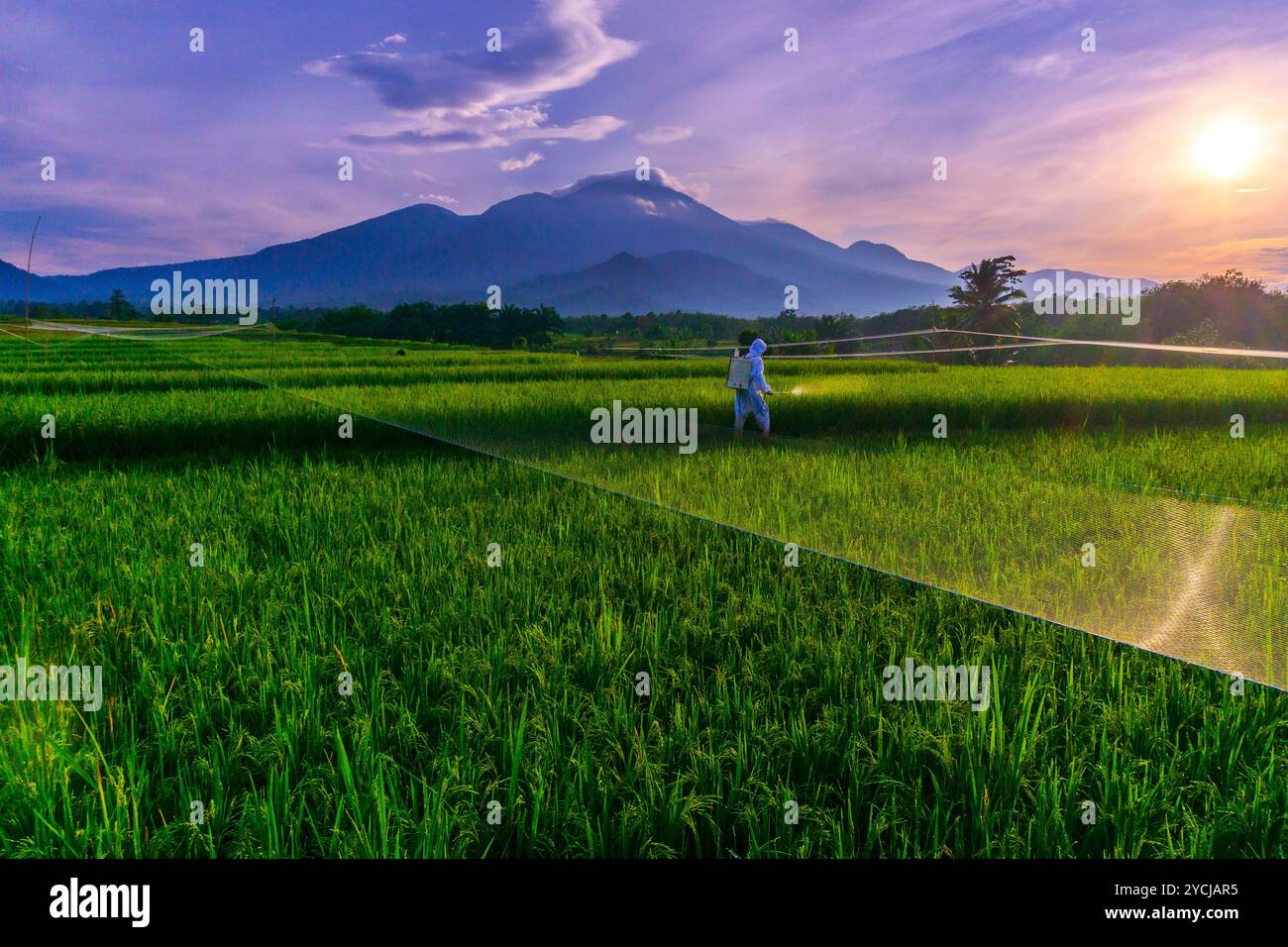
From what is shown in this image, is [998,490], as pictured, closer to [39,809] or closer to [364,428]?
[39,809]

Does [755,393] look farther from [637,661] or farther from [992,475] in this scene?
[637,661]

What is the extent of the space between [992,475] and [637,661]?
14.3ft

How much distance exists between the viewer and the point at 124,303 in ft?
216

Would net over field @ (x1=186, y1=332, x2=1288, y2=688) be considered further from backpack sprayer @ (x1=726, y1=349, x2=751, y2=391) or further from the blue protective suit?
backpack sprayer @ (x1=726, y1=349, x2=751, y2=391)

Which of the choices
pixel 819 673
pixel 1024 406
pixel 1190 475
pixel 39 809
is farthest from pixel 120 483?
pixel 1024 406

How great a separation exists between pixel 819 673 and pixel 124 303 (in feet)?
265

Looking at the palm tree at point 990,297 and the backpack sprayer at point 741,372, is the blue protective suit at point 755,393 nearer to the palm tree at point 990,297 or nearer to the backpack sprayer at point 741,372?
the backpack sprayer at point 741,372

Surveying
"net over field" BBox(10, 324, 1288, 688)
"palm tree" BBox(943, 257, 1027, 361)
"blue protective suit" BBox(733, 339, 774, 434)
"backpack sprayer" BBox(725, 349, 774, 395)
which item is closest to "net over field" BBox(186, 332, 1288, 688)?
"net over field" BBox(10, 324, 1288, 688)

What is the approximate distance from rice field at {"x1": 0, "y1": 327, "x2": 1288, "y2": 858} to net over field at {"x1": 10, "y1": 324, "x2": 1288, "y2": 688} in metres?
0.04

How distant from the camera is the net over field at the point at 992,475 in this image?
3213 mm

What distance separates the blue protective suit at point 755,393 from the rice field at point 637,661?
→ 138cm

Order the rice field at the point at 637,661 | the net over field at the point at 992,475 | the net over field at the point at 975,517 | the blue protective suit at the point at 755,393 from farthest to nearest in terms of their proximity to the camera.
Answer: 1. the blue protective suit at the point at 755,393
2. the net over field at the point at 992,475
3. the net over field at the point at 975,517
4. the rice field at the point at 637,661

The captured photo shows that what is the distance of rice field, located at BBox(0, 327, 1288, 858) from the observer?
1.92 metres

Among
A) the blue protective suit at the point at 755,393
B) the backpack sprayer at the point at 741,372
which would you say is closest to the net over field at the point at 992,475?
the blue protective suit at the point at 755,393
